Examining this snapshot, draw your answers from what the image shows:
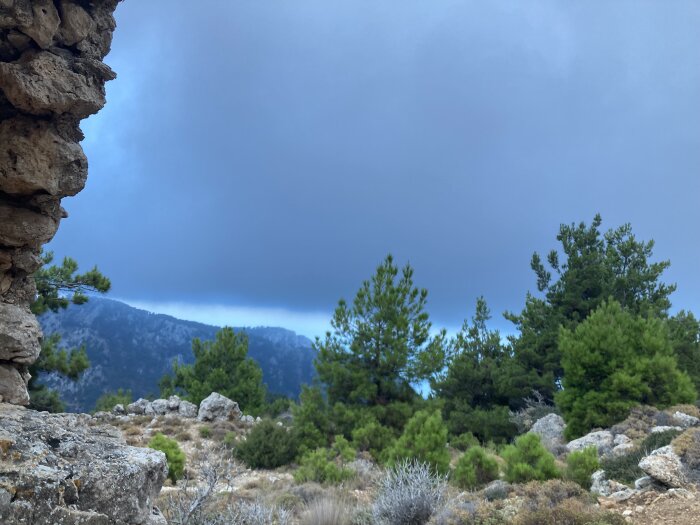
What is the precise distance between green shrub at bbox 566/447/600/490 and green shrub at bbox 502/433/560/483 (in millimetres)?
255

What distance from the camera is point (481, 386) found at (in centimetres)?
2402

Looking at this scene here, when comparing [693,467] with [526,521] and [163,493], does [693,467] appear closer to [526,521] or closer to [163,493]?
[526,521]

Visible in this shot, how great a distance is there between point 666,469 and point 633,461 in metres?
2.11

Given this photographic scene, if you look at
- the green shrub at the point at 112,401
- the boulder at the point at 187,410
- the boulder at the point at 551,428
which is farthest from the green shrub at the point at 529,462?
the green shrub at the point at 112,401

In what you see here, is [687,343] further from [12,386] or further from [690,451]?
[12,386]

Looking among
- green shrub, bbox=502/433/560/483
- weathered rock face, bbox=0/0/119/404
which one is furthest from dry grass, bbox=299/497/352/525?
weathered rock face, bbox=0/0/119/404

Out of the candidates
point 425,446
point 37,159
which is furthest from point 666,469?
point 37,159

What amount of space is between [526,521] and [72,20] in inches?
280

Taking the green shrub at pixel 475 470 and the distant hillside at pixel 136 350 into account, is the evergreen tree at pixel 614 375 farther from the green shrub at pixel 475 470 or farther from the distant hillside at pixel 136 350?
the distant hillside at pixel 136 350

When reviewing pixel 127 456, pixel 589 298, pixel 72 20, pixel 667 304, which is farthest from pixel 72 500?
pixel 667 304

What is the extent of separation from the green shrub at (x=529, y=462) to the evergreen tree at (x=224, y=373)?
755 inches

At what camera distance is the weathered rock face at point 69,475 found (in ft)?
9.74

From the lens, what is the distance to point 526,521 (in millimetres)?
5699

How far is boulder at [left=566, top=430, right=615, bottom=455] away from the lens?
461 inches
